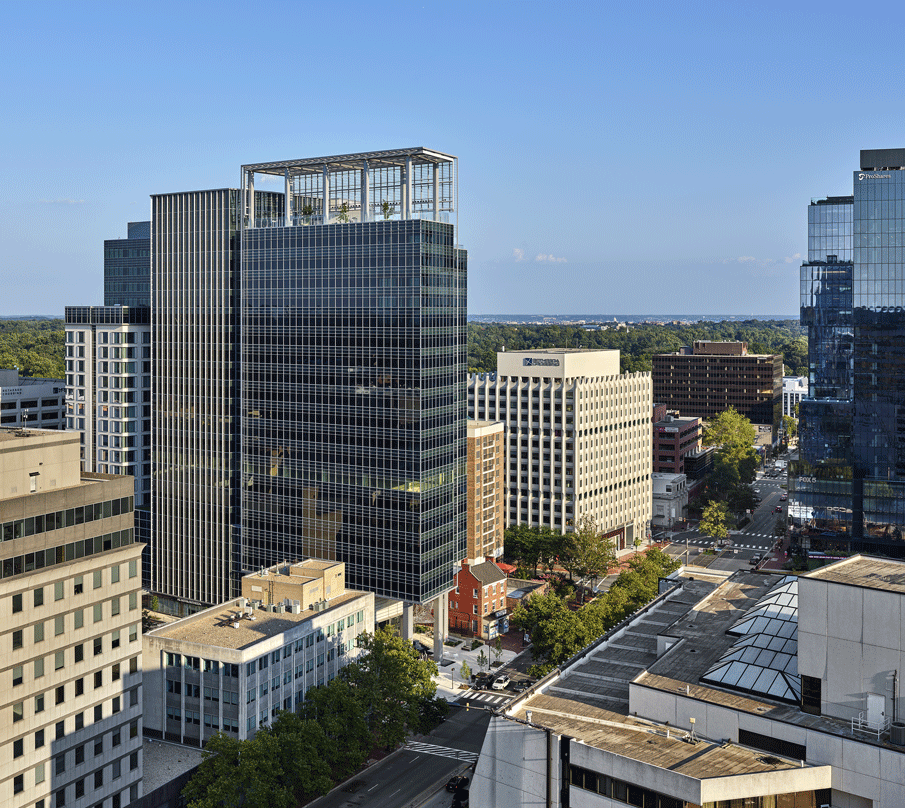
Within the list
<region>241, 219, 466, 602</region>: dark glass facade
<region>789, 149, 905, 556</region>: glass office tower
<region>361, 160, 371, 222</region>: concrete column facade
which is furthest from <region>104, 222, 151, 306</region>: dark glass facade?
<region>789, 149, 905, 556</region>: glass office tower

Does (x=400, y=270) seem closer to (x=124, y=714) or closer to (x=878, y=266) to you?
(x=124, y=714)

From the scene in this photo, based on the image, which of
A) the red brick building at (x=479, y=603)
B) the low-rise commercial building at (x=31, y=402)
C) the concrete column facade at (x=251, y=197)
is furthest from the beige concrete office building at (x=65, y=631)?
the low-rise commercial building at (x=31, y=402)

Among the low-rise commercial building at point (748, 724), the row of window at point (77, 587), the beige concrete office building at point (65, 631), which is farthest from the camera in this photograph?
the row of window at point (77, 587)

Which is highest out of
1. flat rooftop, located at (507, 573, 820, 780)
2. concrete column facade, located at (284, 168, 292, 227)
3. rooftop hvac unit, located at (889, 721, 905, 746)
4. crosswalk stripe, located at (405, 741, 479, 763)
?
concrete column facade, located at (284, 168, 292, 227)

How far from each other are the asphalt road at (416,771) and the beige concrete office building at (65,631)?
23.6 meters

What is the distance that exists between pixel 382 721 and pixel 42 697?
4070 cm

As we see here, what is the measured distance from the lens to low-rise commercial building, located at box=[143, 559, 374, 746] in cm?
10025

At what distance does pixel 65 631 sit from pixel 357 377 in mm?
62577

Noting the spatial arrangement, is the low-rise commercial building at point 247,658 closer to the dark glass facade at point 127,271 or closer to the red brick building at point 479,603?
the red brick building at point 479,603

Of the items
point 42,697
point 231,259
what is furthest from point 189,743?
point 231,259

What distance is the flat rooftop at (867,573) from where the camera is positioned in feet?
219

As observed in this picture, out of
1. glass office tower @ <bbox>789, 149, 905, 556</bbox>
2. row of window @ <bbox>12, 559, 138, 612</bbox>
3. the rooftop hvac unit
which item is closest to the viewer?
the rooftop hvac unit

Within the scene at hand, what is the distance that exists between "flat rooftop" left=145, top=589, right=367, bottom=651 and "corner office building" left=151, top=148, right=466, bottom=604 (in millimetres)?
23734

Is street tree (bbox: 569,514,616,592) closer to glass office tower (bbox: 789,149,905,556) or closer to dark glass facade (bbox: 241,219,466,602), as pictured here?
dark glass facade (bbox: 241,219,466,602)
